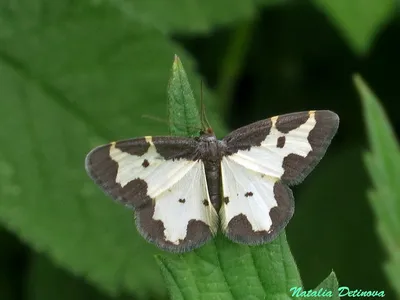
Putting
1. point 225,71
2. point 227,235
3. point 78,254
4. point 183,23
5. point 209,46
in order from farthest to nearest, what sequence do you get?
point 209,46, point 225,71, point 183,23, point 78,254, point 227,235

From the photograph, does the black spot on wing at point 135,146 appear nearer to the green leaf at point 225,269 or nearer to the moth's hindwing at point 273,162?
the green leaf at point 225,269

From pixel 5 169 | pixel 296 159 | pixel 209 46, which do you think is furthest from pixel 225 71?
pixel 296 159

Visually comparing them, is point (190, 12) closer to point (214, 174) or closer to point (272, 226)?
point (214, 174)

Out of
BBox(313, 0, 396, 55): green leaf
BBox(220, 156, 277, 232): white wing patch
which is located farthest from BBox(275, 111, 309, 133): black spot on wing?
BBox(313, 0, 396, 55): green leaf

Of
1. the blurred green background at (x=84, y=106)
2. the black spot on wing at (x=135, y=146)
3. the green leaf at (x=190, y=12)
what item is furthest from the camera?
the green leaf at (x=190, y=12)

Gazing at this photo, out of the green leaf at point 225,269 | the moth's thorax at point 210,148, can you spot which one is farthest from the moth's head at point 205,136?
the green leaf at point 225,269

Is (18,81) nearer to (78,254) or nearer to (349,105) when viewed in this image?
(78,254)

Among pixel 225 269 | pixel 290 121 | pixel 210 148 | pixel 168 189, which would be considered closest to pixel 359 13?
pixel 290 121
